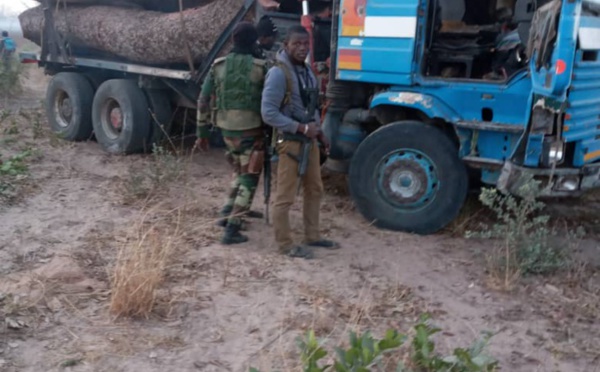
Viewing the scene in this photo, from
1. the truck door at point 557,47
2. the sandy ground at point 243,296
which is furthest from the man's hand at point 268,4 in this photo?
the truck door at point 557,47

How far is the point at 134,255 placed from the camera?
4062mm

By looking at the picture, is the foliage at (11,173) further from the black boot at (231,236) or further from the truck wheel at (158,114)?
the black boot at (231,236)

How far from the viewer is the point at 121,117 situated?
8.16 m

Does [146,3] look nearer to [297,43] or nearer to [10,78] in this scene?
[297,43]

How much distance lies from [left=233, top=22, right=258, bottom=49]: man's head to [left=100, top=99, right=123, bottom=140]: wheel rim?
375 cm

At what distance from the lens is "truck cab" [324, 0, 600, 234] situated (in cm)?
462

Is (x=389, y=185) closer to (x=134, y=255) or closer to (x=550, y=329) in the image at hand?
(x=550, y=329)

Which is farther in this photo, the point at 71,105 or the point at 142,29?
the point at 71,105

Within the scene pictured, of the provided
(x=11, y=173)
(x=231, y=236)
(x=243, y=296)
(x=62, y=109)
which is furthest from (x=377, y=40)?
(x=62, y=109)

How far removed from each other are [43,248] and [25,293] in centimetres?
89

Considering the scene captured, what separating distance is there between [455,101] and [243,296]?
7.58ft

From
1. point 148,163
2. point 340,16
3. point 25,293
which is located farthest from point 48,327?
point 148,163

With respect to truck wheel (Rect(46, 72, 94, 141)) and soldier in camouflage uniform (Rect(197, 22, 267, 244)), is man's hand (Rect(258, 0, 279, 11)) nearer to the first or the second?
soldier in camouflage uniform (Rect(197, 22, 267, 244))

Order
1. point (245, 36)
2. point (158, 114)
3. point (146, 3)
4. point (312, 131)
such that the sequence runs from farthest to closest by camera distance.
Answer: point (146, 3) → point (158, 114) → point (245, 36) → point (312, 131)
